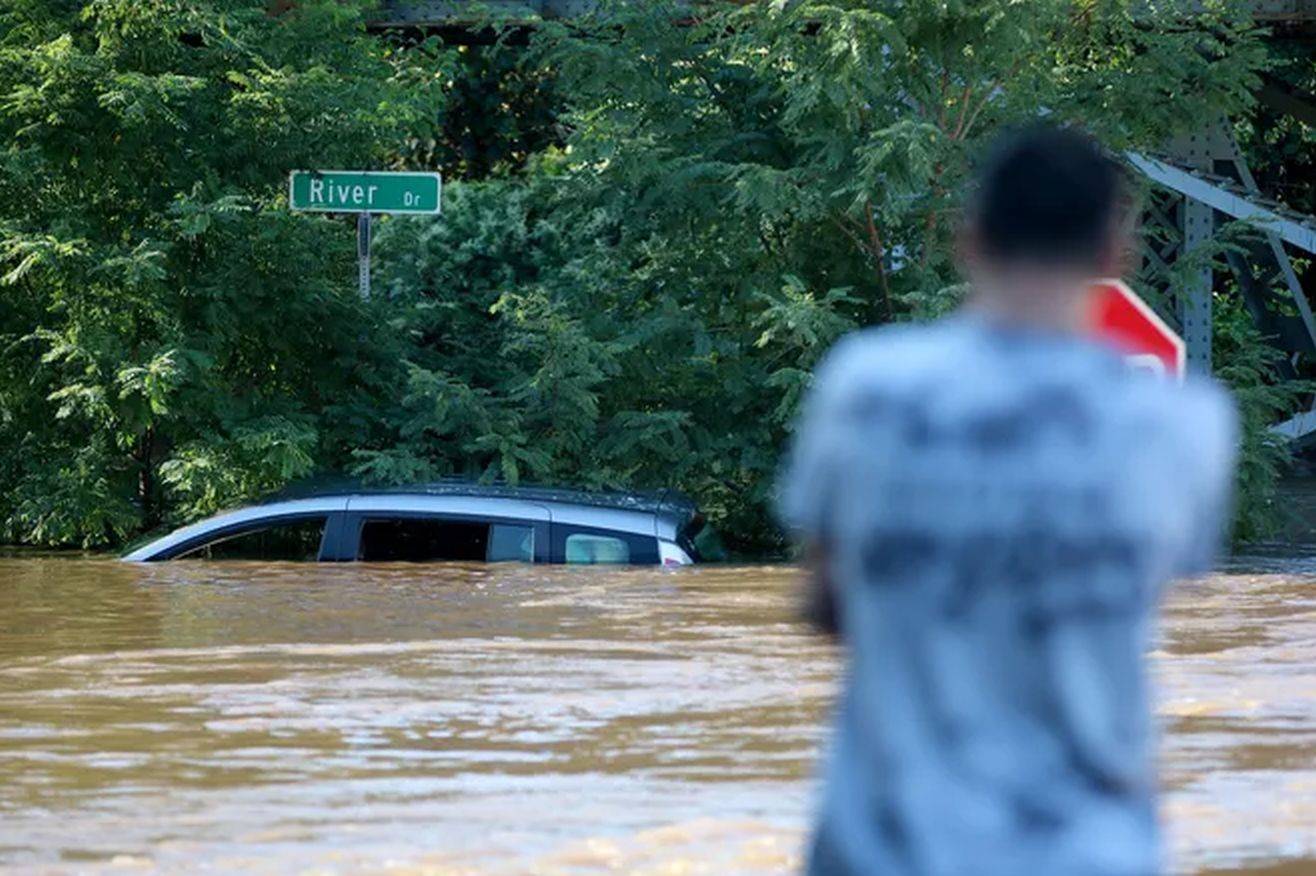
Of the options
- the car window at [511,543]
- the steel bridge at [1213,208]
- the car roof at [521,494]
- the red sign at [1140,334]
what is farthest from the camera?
the steel bridge at [1213,208]

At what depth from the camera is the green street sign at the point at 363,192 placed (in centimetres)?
1630

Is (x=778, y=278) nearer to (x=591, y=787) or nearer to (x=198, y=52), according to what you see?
(x=198, y=52)

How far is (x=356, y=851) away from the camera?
23.5ft

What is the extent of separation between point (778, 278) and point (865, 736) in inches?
576

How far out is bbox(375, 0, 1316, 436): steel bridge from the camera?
2050 centimetres

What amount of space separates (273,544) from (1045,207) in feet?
36.8

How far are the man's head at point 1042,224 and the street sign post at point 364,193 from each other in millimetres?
13232

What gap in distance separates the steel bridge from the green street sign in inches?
102

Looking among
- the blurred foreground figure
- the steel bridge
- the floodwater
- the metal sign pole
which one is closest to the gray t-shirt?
the blurred foreground figure

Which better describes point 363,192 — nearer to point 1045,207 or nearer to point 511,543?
point 511,543

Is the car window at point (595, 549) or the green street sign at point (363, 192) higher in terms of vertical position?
the green street sign at point (363, 192)

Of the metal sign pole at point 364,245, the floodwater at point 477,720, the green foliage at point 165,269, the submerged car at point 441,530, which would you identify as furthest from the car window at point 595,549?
the metal sign pole at point 364,245

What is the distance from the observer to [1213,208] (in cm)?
2394

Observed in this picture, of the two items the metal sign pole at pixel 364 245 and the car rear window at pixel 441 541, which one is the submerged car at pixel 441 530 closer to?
the car rear window at pixel 441 541
